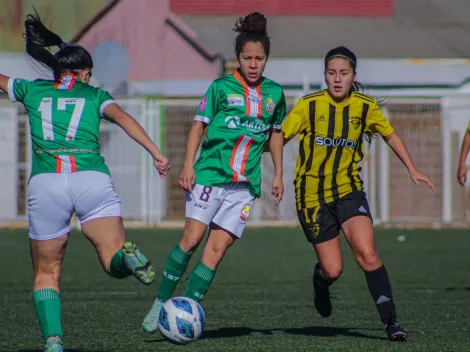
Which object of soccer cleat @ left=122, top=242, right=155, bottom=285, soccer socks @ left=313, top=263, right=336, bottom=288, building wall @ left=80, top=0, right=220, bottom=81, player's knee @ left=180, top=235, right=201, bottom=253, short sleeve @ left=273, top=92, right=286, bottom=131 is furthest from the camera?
building wall @ left=80, top=0, right=220, bottom=81

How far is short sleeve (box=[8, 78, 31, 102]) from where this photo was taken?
6.24 meters

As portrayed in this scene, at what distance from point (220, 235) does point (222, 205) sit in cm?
20

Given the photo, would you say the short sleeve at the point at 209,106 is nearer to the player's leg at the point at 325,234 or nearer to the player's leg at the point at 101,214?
the player's leg at the point at 325,234

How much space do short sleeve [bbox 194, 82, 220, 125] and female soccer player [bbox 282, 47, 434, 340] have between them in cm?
52

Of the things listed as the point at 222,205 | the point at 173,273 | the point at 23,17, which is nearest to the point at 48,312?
the point at 173,273

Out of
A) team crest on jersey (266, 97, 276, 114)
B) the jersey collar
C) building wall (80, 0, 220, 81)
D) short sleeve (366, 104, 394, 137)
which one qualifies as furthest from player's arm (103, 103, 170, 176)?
building wall (80, 0, 220, 81)

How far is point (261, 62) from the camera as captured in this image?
7.29 metres

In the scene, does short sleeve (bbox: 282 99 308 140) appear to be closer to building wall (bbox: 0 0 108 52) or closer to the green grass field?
the green grass field

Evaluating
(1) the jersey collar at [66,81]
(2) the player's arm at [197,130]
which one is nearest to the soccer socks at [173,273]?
(2) the player's arm at [197,130]

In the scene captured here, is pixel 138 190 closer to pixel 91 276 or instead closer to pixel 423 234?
pixel 423 234

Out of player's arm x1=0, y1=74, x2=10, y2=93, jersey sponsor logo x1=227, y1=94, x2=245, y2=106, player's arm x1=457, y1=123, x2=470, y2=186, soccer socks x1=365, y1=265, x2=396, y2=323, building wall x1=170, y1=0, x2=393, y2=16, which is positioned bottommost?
soccer socks x1=365, y1=265, x2=396, y2=323

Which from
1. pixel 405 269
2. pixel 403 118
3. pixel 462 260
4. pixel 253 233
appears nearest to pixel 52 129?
pixel 405 269

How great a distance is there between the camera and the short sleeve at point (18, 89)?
624 centimetres

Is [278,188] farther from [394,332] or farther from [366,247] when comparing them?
[394,332]
